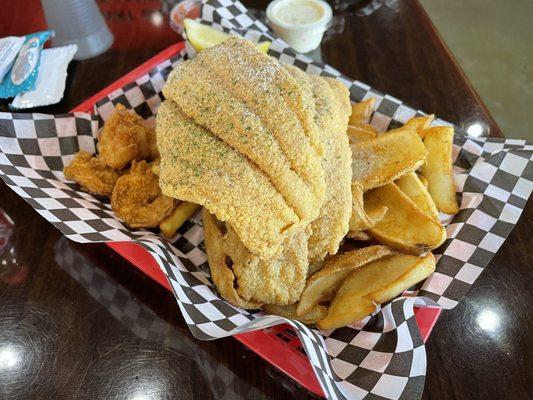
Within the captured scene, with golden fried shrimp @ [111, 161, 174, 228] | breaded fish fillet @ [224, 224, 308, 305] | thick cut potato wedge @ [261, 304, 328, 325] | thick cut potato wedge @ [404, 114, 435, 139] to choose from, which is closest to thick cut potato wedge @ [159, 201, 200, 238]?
golden fried shrimp @ [111, 161, 174, 228]

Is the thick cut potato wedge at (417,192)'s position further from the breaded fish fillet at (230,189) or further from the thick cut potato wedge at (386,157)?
the breaded fish fillet at (230,189)

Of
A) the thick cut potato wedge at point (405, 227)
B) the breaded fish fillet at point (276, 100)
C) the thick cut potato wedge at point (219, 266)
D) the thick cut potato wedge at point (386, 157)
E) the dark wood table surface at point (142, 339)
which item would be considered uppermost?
the breaded fish fillet at point (276, 100)

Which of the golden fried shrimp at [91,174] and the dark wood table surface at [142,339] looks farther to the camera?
the golden fried shrimp at [91,174]

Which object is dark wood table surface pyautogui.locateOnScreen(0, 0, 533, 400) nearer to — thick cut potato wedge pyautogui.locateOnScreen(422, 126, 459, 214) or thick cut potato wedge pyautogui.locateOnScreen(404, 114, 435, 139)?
thick cut potato wedge pyautogui.locateOnScreen(422, 126, 459, 214)

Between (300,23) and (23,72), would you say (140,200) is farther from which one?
(300,23)

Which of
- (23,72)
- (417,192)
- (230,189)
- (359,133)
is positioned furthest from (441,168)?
(23,72)

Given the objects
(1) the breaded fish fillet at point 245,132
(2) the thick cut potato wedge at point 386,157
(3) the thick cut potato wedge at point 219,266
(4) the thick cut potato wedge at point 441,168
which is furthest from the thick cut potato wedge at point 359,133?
(3) the thick cut potato wedge at point 219,266

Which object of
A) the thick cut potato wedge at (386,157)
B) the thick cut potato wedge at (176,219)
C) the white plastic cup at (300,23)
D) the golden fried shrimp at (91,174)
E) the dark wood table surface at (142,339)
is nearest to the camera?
the dark wood table surface at (142,339)
